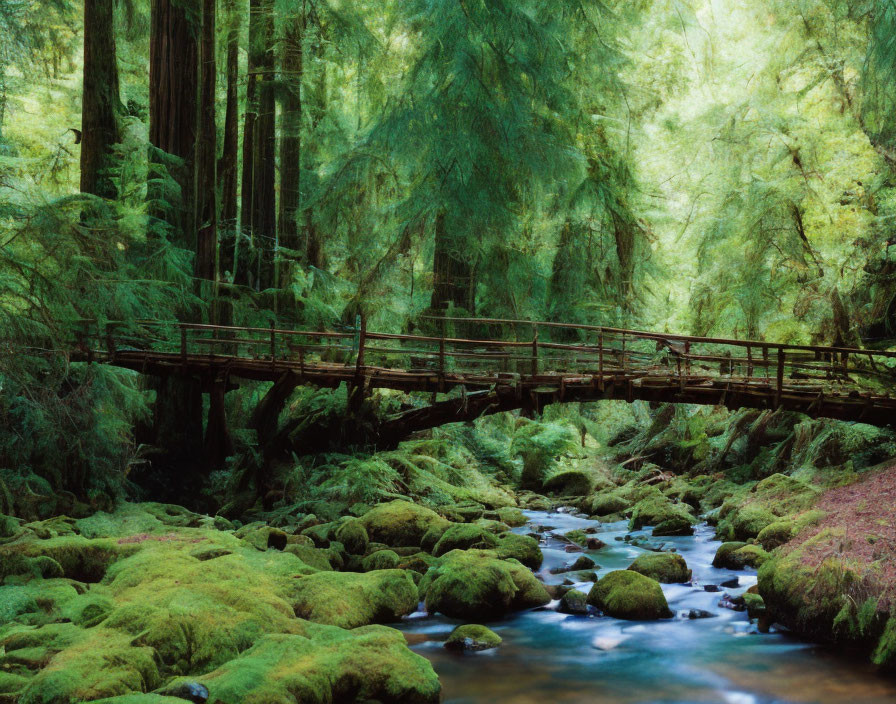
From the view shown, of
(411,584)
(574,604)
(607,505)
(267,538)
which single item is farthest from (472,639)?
(607,505)

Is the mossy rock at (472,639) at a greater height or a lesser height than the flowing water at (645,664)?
greater

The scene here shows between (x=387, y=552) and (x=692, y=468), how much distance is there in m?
9.62

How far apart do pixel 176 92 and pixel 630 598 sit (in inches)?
395

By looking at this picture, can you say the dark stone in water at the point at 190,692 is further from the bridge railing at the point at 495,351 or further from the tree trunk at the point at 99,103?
the tree trunk at the point at 99,103

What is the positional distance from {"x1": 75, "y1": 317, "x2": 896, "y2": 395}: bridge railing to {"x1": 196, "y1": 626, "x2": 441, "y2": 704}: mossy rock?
3788 mm

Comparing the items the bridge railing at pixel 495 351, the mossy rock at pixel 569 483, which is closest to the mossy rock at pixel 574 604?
the bridge railing at pixel 495 351

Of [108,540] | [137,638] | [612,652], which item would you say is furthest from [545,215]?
[137,638]

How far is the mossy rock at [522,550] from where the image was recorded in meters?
10.2

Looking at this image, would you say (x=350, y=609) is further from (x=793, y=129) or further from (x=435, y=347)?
(x=793, y=129)

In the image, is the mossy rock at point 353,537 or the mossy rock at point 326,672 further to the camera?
the mossy rock at point 353,537

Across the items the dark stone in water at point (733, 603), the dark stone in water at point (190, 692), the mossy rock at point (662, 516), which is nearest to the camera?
the dark stone in water at point (190, 692)

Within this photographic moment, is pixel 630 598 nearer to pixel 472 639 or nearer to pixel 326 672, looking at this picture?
pixel 472 639

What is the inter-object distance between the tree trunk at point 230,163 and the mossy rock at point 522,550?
6.59 metres

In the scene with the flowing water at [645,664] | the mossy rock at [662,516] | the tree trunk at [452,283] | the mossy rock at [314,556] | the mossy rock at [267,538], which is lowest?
the flowing water at [645,664]
